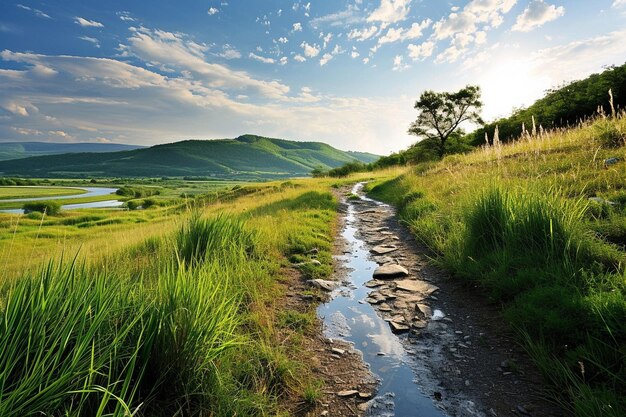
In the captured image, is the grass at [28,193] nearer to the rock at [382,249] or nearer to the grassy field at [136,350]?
the rock at [382,249]

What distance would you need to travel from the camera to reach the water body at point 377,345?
3.31 m

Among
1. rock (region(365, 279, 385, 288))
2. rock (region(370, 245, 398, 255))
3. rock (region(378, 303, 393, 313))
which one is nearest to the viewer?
rock (region(378, 303, 393, 313))

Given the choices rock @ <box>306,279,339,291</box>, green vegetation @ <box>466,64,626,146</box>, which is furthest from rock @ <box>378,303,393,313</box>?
green vegetation @ <box>466,64,626,146</box>

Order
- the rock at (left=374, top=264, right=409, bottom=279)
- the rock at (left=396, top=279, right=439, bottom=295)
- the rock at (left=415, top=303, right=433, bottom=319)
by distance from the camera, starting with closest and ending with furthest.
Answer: the rock at (left=415, top=303, right=433, bottom=319)
the rock at (left=396, top=279, right=439, bottom=295)
the rock at (left=374, top=264, right=409, bottom=279)

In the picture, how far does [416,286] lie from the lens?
6371mm

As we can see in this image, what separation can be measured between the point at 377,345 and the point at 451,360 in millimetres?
963

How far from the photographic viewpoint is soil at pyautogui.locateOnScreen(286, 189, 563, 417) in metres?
3.23

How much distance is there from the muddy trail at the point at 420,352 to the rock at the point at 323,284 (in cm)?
4

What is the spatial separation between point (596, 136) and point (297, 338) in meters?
14.1

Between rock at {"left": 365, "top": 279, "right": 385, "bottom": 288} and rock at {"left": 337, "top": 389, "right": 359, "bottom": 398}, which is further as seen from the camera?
rock at {"left": 365, "top": 279, "right": 385, "bottom": 288}

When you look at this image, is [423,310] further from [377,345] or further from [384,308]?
[377,345]

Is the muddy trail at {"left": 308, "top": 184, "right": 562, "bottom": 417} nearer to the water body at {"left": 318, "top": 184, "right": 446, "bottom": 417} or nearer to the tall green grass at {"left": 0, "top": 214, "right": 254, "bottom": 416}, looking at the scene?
the water body at {"left": 318, "top": 184, "right": 446, "bottom": 417}

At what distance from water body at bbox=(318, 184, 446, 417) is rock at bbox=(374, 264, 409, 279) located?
212 mm

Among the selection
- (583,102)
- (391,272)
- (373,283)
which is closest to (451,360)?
(373,283)
